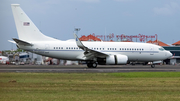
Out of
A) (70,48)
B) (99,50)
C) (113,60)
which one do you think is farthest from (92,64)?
(70,48)

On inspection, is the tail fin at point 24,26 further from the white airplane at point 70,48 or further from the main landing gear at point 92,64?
the main landing gear at point 92,64

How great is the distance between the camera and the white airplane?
35.8m

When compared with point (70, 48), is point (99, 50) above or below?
below

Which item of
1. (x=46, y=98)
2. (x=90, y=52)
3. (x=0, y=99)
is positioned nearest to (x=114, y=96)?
(x=46, y=98)

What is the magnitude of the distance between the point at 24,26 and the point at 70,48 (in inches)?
249

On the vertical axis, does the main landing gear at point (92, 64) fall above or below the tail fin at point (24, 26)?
below

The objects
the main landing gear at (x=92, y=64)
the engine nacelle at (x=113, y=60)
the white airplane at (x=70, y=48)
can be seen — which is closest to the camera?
the engine nacelle at (x=113, y=60)

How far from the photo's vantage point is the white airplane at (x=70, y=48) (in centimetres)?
3581

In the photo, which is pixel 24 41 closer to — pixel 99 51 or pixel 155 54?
pixel 99 51

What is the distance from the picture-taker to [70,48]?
37.2 metres

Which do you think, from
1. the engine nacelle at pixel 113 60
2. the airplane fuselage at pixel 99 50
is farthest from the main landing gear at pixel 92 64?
the airplane fuselage at pixel 99 50

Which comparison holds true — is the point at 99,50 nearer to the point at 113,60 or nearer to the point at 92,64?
the point at 92,64

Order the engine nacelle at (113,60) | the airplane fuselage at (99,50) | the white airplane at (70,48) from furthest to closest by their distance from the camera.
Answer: the airplane fuselage at (99,50), the white airplane at (70,48), the engine nacelle at (113,60)

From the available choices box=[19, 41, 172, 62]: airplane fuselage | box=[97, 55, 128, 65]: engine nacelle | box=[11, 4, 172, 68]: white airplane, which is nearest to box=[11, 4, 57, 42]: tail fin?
box=[11, 4, 172, 68]: white airplane
